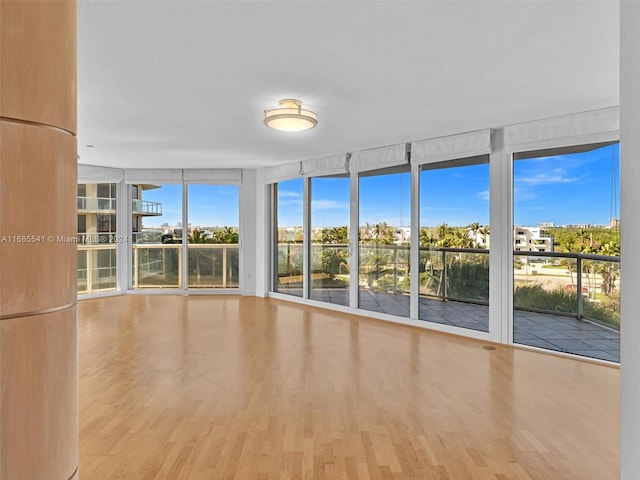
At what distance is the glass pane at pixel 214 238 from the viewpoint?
7.41 meters

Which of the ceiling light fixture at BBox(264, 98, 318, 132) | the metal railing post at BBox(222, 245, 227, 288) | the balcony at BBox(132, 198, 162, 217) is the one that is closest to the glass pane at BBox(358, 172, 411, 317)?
the ceiling light fixture at BBox(264, 98, 318, 132)

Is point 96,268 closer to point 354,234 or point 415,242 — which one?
point 354,234

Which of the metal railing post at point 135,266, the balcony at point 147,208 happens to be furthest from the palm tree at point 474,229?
the metal railing post at point 135,266

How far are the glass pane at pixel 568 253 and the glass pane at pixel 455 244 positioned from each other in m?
0.40

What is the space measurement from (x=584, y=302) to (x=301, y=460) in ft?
11.4

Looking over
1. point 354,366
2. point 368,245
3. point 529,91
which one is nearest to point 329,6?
point 529,91

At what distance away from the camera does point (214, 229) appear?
7438mm

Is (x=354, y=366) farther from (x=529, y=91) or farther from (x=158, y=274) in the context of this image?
(x=158, y=274)

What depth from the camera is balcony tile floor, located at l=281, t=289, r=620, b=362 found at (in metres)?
3.85

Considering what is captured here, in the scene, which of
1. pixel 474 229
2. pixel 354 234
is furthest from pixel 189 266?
pixel 474 229

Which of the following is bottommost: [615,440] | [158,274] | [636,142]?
[615,440]

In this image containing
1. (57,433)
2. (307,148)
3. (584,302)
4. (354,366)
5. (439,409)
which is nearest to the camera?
(57,433)

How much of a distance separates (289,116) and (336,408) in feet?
7.77

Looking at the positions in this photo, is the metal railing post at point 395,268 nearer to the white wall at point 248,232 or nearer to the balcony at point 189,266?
the white wall at point 248,232
